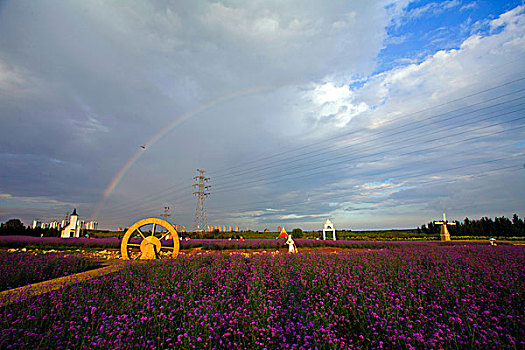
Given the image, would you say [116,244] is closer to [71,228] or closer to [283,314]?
[71,228]

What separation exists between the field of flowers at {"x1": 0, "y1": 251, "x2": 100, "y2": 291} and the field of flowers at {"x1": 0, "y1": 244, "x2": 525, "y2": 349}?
316 centimetres

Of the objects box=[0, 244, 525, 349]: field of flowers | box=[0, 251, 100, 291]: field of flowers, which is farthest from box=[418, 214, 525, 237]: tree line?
box=[0, 251, 100, 291]: field of flowers

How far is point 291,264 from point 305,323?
4.28 metres

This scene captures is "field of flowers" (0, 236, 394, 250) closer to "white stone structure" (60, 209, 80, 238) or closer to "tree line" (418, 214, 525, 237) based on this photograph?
"white stone structure" (60, 209, 80, 238)

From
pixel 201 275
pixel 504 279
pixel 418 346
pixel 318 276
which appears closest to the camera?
pixel 418 346

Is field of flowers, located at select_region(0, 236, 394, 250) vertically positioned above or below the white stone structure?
below

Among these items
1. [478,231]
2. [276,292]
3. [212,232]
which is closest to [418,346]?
[276,292]

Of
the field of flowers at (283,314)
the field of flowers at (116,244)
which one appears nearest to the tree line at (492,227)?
the field of flowers at (116,244)

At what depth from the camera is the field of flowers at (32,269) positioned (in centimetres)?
677

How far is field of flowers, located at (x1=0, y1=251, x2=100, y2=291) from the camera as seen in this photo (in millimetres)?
6773

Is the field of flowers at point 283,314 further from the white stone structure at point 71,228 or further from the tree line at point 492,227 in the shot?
the tree line at point 492,227

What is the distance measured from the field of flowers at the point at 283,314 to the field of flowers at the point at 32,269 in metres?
3.16

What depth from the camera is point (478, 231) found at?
3734cm

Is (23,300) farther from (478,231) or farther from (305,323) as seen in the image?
(478,231)
